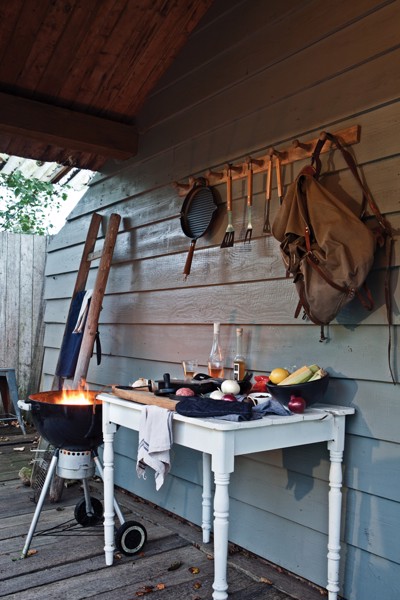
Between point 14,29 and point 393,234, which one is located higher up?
point 14,29

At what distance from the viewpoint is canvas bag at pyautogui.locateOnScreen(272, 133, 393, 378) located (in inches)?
77.5

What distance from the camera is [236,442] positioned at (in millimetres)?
1865

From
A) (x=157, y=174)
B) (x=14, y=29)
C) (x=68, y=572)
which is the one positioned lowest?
(x=68, y=572)

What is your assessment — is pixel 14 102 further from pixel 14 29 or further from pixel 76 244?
pixel 76 244

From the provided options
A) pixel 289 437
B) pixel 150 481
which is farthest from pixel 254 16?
pixel 150 481

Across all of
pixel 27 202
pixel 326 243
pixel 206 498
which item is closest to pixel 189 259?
pixel 326 243

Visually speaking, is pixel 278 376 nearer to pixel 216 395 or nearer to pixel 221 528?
pixel 216 395

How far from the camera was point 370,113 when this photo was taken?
7.00 feet

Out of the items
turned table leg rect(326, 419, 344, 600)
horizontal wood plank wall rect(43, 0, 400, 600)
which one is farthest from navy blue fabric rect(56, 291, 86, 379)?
turned table leg rect(326, 419, 344, 600)

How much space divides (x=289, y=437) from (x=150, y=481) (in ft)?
5.12

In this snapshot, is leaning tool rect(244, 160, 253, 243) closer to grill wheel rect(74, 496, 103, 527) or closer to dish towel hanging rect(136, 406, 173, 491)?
dish towel hanging rect(136, 406, 173, 491)

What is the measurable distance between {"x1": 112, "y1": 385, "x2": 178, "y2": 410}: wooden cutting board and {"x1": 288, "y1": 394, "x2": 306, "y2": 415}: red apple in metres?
0.42

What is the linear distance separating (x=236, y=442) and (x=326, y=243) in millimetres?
746

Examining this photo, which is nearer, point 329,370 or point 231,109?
point 329,370
